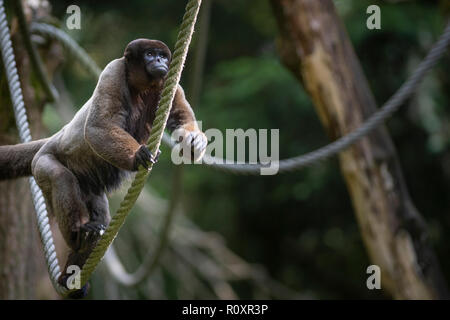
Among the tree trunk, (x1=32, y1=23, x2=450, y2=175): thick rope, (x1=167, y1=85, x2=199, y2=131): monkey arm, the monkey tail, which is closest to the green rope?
(x1=167, y1=85, x2=199, y2=131): monkey arm

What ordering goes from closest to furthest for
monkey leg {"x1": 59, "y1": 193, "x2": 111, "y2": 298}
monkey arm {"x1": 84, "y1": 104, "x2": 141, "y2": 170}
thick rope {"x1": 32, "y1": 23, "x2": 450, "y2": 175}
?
1. monkey arm {"x1": 84, "y1": 104, "x2": 141, "y2": 170}
2. monkey leg {"x1": 59, "y1": 193, "x2": 111, "y2": 298}
3. thick rope {"x1": 32, "y1": 23, "x2": 450, "y2": 175}

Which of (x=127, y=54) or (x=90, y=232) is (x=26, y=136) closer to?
(x=90, y=232)

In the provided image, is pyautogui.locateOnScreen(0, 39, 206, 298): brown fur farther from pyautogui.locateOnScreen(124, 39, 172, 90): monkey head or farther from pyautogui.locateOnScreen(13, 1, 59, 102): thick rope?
pyautogui.locateOnScreen(13, 1, 59, 102): thick rope

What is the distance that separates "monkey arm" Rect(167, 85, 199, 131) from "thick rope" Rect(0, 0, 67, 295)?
57cm

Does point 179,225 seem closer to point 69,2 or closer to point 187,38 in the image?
point 69,2

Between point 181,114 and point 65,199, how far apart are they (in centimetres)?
53

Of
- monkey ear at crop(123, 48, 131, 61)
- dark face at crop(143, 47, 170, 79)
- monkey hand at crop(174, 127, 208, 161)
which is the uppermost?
monkey ear at crop(123, 48, 131, 61)

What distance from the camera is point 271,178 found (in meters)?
6.09

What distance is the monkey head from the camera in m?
1.58

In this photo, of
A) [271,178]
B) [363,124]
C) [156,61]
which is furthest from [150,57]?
[271,178]

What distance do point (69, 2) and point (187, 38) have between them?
10.2ft

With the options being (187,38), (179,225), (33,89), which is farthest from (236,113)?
(187,38)

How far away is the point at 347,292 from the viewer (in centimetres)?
659

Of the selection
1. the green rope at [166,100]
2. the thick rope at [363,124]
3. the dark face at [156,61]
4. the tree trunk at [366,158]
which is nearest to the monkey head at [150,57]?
the dark face at [156,61]
